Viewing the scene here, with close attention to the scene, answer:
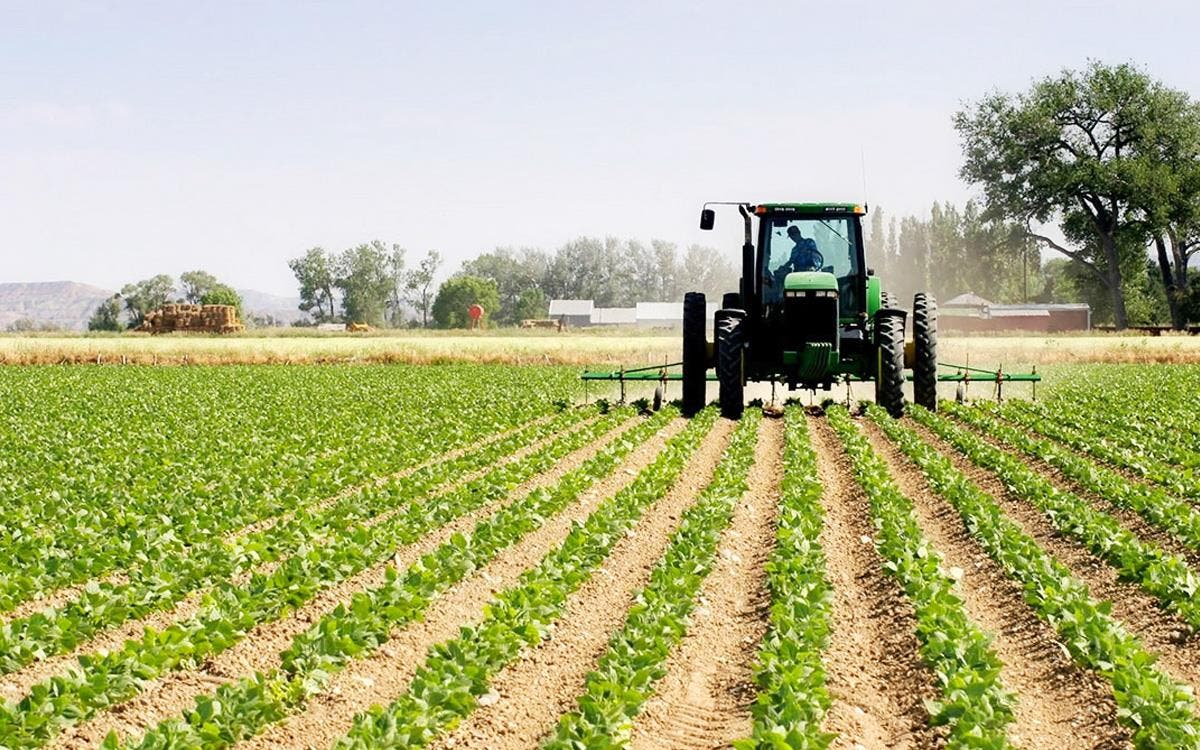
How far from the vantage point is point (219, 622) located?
6.90 meters

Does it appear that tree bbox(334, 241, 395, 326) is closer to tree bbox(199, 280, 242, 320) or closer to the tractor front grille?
tree bbox(199, 280, 242, 320)

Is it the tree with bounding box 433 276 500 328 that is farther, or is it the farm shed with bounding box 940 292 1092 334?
the tree with bounding box 433 276 500 328

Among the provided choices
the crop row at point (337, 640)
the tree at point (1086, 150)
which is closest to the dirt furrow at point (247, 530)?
the crop row at point (337, 640)

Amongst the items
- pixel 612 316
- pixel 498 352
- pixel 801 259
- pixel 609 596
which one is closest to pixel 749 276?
pixel 801 259

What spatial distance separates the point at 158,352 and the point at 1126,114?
156ft

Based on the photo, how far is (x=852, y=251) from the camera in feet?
59.2

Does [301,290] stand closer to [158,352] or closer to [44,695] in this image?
[158,352]

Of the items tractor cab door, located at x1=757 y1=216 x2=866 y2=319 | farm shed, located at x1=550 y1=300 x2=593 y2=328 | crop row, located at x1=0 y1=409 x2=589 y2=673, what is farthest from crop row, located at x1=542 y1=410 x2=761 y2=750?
farm shed, located at x1=550 y1=300 x2=593 y2=328

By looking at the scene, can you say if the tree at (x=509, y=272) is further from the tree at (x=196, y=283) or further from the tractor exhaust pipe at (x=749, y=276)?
the tractor exhaust pipe at (x=749, y=276)

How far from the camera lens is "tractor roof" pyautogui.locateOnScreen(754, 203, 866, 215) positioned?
17594mm

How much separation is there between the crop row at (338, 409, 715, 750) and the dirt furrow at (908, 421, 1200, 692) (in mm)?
3501

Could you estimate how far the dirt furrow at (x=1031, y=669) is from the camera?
5.72 meters

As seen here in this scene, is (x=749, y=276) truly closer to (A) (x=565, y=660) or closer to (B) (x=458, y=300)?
(A) (x=565, y=660)

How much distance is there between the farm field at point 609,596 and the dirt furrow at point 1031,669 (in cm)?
2
